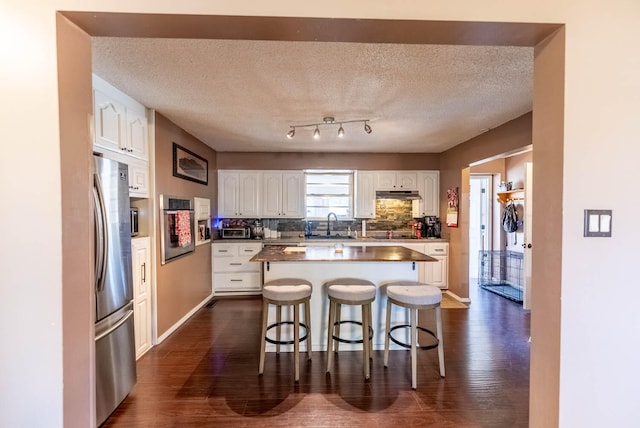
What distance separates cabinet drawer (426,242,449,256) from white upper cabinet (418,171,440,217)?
0.63m

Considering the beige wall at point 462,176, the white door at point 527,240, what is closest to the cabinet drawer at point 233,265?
the beige wall at point 462,176

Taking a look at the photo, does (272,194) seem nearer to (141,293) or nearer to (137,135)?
(137,135)

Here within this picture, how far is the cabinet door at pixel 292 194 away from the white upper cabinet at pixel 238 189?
1.49 feet

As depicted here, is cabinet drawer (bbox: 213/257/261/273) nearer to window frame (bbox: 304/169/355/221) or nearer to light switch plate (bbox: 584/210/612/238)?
window frame (bbox: 304/169/355/221)

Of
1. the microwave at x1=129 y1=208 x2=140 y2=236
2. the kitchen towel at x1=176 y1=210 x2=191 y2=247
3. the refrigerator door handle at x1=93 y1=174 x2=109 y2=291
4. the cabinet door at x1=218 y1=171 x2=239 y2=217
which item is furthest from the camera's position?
the cabinet door at x1=218 y1=171 x2=239 y2=217

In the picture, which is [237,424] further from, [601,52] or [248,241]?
[248,241]

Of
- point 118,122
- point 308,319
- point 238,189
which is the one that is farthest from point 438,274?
point 118,122

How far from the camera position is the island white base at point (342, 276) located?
286cm

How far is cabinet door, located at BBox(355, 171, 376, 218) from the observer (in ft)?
16.9

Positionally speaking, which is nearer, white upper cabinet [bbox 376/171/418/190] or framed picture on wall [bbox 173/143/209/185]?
framed picture on wall [bbox 173/143/209/185]

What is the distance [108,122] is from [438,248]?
4.55 metres

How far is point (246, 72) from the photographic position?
84.5 inches

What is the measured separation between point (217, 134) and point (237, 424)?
3267 mm

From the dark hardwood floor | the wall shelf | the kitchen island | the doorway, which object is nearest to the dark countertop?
the kitchen island
